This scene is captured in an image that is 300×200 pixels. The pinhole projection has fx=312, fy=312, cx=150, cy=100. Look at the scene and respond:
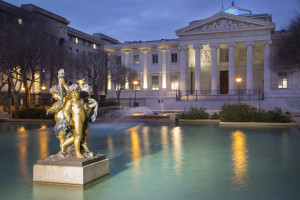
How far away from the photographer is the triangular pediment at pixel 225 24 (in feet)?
151

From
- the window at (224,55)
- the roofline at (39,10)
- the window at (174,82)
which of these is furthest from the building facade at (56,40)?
the window at (224,55)

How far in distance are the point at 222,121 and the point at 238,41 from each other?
27504 millimetres

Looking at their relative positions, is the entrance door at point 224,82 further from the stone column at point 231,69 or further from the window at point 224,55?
the stone column at point 231,69

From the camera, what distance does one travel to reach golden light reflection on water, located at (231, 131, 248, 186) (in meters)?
7.39

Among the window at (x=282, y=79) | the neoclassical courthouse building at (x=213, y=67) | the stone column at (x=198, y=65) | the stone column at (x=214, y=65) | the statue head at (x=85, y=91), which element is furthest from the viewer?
the stone column at (x=198, y=65)

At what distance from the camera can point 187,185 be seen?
22.7 ft

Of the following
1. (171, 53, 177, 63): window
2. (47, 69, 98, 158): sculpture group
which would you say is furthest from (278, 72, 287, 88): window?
(47, 69, 98, 158): sculpture group

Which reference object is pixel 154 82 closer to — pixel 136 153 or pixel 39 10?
pixel 39 10

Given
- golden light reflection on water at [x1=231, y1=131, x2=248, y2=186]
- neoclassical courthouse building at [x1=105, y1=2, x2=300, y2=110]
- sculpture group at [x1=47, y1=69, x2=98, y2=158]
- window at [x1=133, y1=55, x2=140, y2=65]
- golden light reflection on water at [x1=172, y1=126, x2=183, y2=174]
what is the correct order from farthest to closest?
window at [x1=133, y1=55, x2=140, y2=65]
neoclassical courthouse building at [x1=105, y1=2, x2=300, y2=110]
golden light reflection on water at [x1=172, y1=126, x2=183, y2=174]
golden light reflection on water at [x1=231, y1=131, x2=248, y2=186]
sculpture group at [x1=47, y1=69, x2=98, y2=158]

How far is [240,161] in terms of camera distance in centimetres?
951

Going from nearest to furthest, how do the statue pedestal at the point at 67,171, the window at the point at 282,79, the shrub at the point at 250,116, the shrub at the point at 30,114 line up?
the statue pedestal at the point at 67,171, the shrub at the point at 250,116, the shrub at the point at 30,114, the window at the point at 282,79

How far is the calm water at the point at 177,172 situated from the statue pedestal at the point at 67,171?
0.17m

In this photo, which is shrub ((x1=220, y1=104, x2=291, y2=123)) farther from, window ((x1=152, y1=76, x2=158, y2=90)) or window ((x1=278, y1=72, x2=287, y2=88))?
window ((x1=152, y1=76, x2=158, y2=90))

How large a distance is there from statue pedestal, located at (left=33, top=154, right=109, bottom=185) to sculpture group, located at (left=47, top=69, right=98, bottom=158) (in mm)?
281
